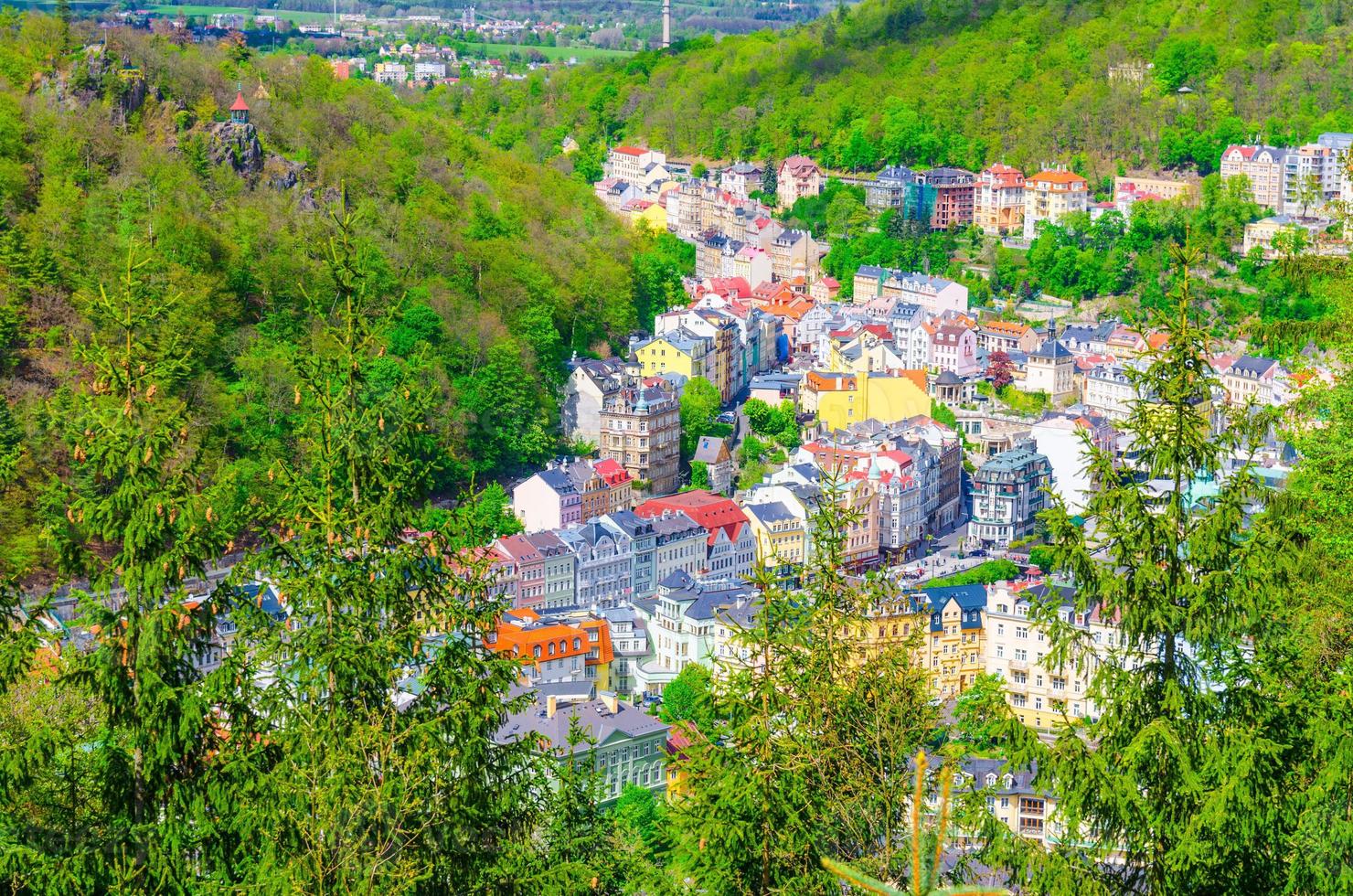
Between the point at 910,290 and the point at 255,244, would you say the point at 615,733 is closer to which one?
the point at 255,244

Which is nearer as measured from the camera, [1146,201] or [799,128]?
[1146,201]

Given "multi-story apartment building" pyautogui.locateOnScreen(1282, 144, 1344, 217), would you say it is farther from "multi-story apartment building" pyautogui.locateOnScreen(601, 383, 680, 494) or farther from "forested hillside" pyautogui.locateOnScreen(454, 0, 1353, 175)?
"multi-story apartment building" pyautogui.locateOnScreen(601, 383, 680, 494)

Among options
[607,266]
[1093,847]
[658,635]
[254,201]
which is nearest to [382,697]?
[1093,847]

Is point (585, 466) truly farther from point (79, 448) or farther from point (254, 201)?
point (79, 448)

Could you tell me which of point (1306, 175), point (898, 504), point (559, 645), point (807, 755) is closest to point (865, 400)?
point (898, 504)

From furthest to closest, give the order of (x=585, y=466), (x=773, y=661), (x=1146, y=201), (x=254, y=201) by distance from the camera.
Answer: (x=1146, y=201)
(x=254, y=201)
(x=585, y=466)
(x=773, y=661)

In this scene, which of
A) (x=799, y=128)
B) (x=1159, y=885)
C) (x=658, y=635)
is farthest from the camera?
(x=799, y=128)

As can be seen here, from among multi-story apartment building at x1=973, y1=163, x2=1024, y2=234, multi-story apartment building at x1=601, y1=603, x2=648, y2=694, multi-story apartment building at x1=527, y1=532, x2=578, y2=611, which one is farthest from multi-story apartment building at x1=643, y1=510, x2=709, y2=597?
multi-story apartment building at x1=973, y1=163, x2=1024, y2=234
